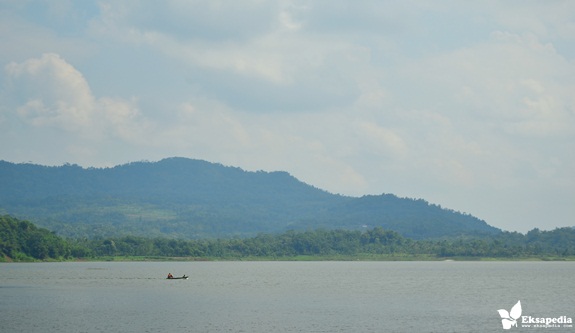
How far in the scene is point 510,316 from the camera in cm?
8306

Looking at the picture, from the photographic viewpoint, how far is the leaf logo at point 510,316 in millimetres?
→ 75250

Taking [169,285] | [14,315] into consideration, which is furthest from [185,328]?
[169,285]

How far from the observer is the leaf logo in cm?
7525

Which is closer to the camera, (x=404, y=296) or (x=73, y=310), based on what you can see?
(x=73, y=310)

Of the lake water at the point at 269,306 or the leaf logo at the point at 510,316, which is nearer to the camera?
the lake water at the point at 269,306

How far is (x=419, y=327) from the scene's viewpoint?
73438 mm

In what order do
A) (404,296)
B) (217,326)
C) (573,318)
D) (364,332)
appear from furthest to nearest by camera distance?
(404,296) < (573,318) < (217,326) < (364,332)

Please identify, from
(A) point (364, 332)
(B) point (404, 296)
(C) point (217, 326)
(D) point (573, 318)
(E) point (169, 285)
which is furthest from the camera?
(E) point (169, 285)

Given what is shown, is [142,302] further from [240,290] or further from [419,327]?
[419,327]

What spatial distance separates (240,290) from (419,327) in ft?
184

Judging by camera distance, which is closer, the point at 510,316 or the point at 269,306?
the point at 510,316

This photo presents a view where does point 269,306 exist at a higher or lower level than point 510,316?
higher

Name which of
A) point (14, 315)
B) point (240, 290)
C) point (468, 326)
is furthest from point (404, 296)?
point (14, 315)

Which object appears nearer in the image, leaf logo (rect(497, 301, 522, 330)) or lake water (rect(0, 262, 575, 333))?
lake water (rect(0, 262, 575, 333))
